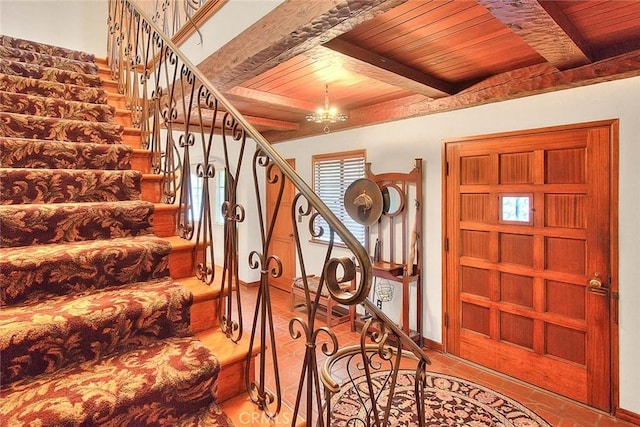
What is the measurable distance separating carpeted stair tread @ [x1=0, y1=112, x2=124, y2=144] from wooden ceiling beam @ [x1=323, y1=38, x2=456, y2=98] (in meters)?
1.46

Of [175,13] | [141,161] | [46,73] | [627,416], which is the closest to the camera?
[141,161]

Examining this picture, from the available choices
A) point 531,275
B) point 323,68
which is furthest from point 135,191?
point 531,275

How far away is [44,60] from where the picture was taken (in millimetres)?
→ 2734

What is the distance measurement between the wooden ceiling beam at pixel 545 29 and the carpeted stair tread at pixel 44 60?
3.14m

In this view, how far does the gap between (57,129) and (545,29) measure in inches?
107

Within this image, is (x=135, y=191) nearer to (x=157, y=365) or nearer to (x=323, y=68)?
(x=157, y=365)

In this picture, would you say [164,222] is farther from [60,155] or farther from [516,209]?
[516,209]

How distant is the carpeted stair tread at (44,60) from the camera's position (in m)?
2.64

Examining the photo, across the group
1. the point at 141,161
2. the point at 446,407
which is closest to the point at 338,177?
the point at 141,161

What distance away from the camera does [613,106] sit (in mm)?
2266

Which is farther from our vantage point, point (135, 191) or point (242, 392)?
point (135, 191)

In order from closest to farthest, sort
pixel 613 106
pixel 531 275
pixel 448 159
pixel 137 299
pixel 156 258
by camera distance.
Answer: pixel 137 299 < pixel 156 258 < pixel 613 106 < pixel 531 275 < pixel 448 159

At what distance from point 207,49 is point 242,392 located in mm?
2337

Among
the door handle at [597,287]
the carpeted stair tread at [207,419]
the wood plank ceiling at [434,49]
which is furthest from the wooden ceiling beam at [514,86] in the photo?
the carpeted stair tread at [207,419]
